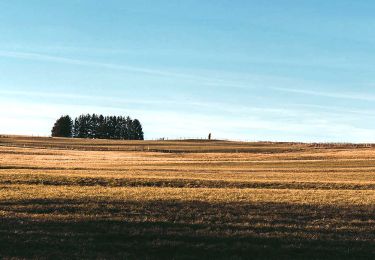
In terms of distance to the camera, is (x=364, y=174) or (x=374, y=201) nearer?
(x=374, y=201)

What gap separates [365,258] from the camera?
1625cm

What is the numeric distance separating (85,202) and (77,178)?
1459 centimetres

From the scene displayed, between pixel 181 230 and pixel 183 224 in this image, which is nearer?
pixel 181 230

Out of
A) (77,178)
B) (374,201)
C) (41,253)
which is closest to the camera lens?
(41,253)

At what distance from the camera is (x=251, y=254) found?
1639 cm

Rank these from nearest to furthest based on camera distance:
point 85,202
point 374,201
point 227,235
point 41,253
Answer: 1. point 41,253
2. point 227,235
3. point 85,202
4. point 374,201

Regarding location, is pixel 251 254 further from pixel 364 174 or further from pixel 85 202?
pixel 364 174

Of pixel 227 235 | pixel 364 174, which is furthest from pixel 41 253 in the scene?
pixel 364 174

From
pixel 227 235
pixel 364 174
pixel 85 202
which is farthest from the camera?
pixel 364 174

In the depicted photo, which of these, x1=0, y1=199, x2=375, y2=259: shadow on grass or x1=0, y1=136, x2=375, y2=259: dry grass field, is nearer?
x1=0, y1=199, x2=375, y2=259: shadow on grass

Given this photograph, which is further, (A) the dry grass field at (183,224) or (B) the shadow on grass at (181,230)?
(A) the dry grass field at (183,224)

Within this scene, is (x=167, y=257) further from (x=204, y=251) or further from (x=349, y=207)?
(x=349, y=207)

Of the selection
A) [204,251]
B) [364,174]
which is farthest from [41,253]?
[364,174]

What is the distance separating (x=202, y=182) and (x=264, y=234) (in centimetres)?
2063
